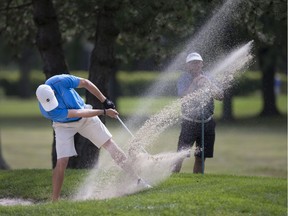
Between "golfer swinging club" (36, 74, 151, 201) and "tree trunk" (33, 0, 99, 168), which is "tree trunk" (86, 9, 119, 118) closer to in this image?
"tree trunk" (33, 0, 99, 168)

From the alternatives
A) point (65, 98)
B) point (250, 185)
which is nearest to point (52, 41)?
point (65, 98)

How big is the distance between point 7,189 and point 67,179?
76 centimetres

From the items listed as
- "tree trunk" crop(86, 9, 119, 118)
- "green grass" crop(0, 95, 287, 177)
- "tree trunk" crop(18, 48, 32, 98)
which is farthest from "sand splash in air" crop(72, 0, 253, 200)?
"tree trunk" crop(18, 48, 32, 98)

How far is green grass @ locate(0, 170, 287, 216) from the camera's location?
27.7 ft

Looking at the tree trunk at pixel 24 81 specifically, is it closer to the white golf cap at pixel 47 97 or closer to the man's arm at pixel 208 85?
the man's arm at pixel 208 85

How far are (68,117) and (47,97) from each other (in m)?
0.38

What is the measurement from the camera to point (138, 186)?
988 cm

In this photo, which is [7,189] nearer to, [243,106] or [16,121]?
[16,121]

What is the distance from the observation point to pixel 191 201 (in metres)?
8.69

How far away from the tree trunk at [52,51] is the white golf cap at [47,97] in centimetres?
471

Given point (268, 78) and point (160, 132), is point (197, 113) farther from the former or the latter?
point (268, 78)

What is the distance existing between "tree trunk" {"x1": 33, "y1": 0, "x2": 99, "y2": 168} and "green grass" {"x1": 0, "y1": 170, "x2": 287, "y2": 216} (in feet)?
11.7

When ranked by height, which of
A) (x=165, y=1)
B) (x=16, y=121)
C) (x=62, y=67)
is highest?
(x=165, y=1)

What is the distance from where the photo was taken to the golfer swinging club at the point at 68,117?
9.50 meters
